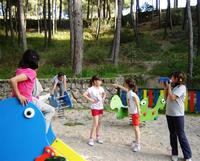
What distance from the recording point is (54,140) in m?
6.77

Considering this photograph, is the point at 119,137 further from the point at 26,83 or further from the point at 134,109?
the point at 26,83

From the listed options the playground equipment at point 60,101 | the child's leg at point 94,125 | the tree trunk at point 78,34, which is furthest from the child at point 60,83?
the child's leg at point 94,125

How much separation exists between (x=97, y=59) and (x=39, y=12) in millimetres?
24624

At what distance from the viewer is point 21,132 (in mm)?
6023

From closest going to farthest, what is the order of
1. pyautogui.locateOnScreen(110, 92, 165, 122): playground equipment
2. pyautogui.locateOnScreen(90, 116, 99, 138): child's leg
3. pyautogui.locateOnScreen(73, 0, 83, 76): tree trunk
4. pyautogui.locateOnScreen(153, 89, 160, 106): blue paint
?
pyautogui.locateOnScreen(90, 116, 99, 138): child's leg
pyautogui.locateOnScreen(110, 92, 165, 122): playground equipment
pyautogui.locateOnScreen(153, 89, 160, 106): blue paint
pyautogui.locateOnScreen(73, 0, 83, 76): tree trunk

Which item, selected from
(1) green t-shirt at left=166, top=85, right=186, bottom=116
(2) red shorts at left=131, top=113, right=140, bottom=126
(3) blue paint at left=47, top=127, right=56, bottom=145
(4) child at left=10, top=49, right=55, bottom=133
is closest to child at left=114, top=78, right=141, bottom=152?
(2) red shorts at left=131, top=113, right=140, bottom=126

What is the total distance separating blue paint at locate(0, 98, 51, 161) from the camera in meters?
5.98

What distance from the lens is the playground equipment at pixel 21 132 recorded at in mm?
5961

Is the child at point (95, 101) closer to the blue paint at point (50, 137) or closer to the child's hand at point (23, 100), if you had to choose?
the blue paint at point (50, 137)

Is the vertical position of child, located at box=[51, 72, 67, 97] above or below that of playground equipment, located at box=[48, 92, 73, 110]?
above

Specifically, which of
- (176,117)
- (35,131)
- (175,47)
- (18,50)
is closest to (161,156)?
(176,117)

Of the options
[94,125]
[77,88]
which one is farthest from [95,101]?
[77,88]

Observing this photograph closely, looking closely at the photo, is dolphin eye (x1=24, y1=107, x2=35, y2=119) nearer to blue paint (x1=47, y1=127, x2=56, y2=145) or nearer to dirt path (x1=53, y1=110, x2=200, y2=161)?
blue paint (x1=47, y1=127, x2=56, y2=145)

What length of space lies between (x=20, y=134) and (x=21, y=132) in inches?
1.5
